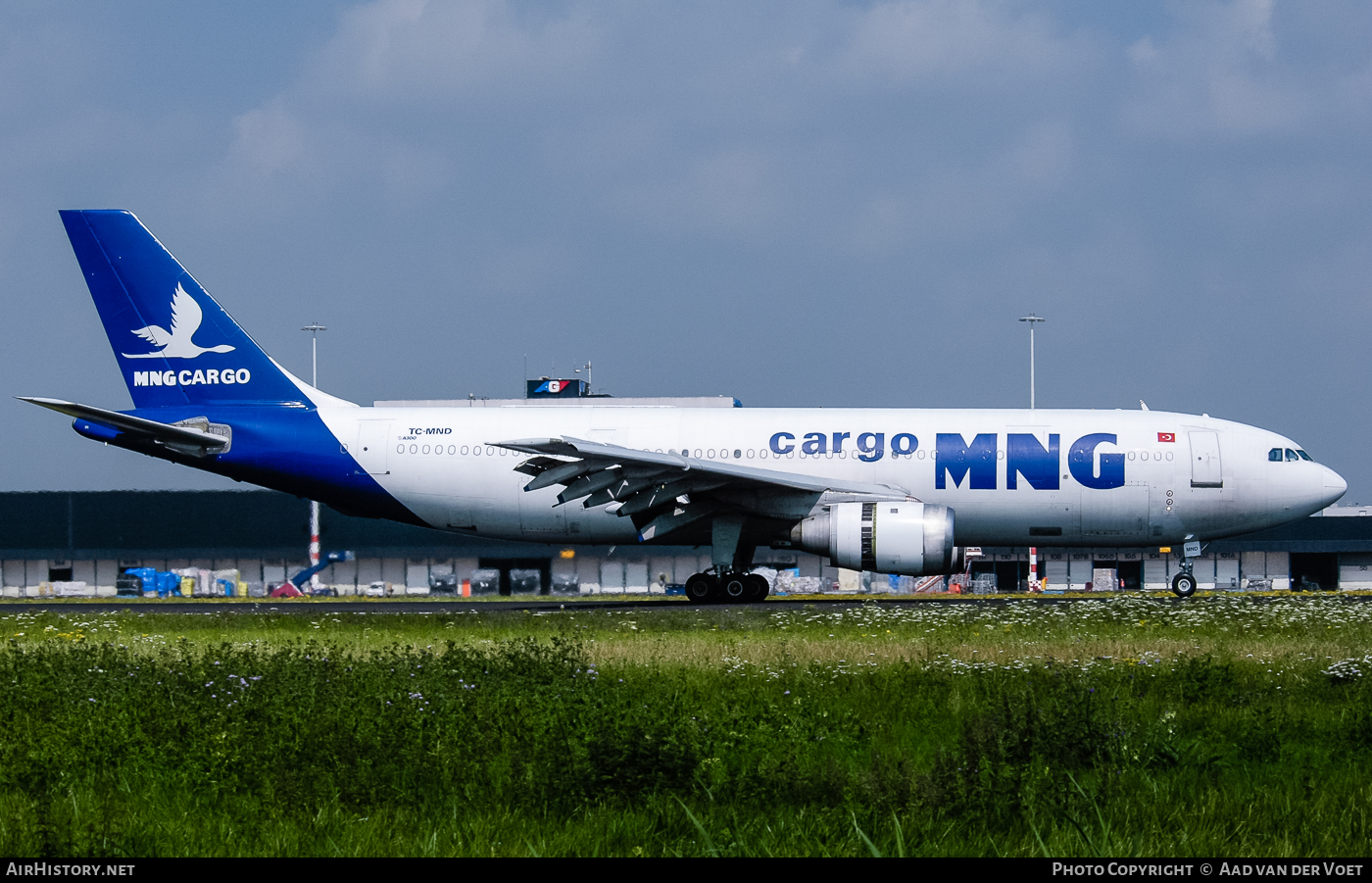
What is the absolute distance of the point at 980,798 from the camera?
6934mm

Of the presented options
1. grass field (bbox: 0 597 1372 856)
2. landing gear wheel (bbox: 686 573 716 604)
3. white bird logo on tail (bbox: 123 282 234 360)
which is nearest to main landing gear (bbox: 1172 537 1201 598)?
landing gear wheel (bbox: 686 573 716 604)

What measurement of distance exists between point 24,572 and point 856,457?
42.1 meters

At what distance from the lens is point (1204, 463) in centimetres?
2530

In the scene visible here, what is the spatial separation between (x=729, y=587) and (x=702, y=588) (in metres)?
0.59

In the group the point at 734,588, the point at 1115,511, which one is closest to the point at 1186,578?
the point at 1115,511

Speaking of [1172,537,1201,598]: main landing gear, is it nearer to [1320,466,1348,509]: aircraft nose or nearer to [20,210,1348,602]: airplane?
[20,210,1348,602]: airplane

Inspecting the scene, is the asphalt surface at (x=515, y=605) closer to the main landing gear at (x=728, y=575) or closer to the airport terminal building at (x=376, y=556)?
the main landing gear at (x=728, y=575)

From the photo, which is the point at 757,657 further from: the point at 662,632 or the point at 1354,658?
the point at 1354,658

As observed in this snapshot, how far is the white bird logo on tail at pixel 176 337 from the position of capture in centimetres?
2675

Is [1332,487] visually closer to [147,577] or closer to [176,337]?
[176,337]

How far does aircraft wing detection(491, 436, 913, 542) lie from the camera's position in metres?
22.8

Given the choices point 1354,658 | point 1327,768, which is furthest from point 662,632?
point 1327,768

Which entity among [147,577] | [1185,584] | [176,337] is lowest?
[147,577]
